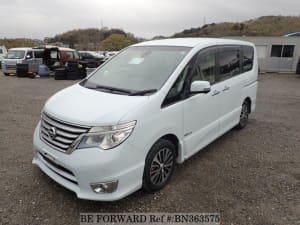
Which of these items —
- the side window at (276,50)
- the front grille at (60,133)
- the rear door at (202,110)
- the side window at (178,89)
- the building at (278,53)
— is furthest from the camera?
the side window at (276,50)

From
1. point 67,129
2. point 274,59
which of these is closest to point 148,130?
point 67,129

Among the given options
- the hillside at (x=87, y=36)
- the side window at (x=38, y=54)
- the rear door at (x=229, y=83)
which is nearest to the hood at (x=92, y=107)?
the rear door at (x=229, y=83)

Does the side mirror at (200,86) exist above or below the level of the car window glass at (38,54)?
below

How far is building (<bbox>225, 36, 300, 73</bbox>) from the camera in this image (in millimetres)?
16359

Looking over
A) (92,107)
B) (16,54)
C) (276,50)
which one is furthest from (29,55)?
(276,50)

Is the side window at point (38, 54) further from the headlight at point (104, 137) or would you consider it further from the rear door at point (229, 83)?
the headlight at point (104, 137)

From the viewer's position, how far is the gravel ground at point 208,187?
93.4 inches

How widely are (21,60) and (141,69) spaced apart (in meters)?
13.3

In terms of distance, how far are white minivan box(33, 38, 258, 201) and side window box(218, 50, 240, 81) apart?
0.02 metres

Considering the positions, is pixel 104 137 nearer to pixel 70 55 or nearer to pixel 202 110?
pixel 202 110

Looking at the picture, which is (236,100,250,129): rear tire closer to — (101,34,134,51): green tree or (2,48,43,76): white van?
(2,48,43,76): white van

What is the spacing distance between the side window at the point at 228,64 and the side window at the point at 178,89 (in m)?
0.97

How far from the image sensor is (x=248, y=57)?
15.0 feet

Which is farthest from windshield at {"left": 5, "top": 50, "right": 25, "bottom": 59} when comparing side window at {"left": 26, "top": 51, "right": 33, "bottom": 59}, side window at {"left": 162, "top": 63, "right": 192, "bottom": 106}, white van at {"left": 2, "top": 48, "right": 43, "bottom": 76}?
side window at {"left": 162, "top": 63, "right": 192, "bottom": 106}
